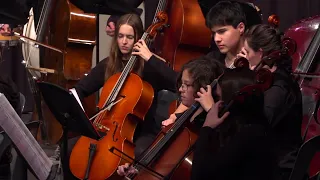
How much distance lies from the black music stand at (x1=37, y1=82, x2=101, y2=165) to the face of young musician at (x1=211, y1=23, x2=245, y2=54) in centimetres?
74

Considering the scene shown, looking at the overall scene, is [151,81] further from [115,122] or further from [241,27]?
[241,27]

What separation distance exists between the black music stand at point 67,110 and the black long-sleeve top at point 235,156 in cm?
59

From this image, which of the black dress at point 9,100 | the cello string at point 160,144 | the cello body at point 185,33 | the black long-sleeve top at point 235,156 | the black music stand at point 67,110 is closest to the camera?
the black long-sleeve top at point 235,156

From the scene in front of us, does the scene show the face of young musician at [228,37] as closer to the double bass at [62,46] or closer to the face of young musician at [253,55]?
the face of young musician at [253,55]

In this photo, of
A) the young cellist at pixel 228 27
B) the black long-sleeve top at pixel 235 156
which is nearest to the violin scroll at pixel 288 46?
the black long-sleeve top at pixel 235 156

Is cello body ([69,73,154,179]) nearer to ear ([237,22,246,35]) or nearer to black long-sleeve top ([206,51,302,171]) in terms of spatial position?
ear ([237,22,246,35])

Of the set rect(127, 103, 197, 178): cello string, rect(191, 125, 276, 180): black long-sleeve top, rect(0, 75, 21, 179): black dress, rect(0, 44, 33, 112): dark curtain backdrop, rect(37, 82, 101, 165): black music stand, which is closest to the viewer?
rect(191, 125, 276, 180): black long-sleeve top

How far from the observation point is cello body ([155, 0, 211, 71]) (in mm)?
3186

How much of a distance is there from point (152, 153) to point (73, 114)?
1.21 feet

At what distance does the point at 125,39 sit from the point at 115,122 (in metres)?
0.53

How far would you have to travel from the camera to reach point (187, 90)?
2.36 meters

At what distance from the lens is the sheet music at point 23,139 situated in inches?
80.0

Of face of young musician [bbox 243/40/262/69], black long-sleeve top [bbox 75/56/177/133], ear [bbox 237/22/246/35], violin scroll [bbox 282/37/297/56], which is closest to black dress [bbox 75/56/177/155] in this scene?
black long-sleeve top [bbox 75/56/177/133]

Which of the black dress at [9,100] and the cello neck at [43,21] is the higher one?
the cello neck at [43,21]
